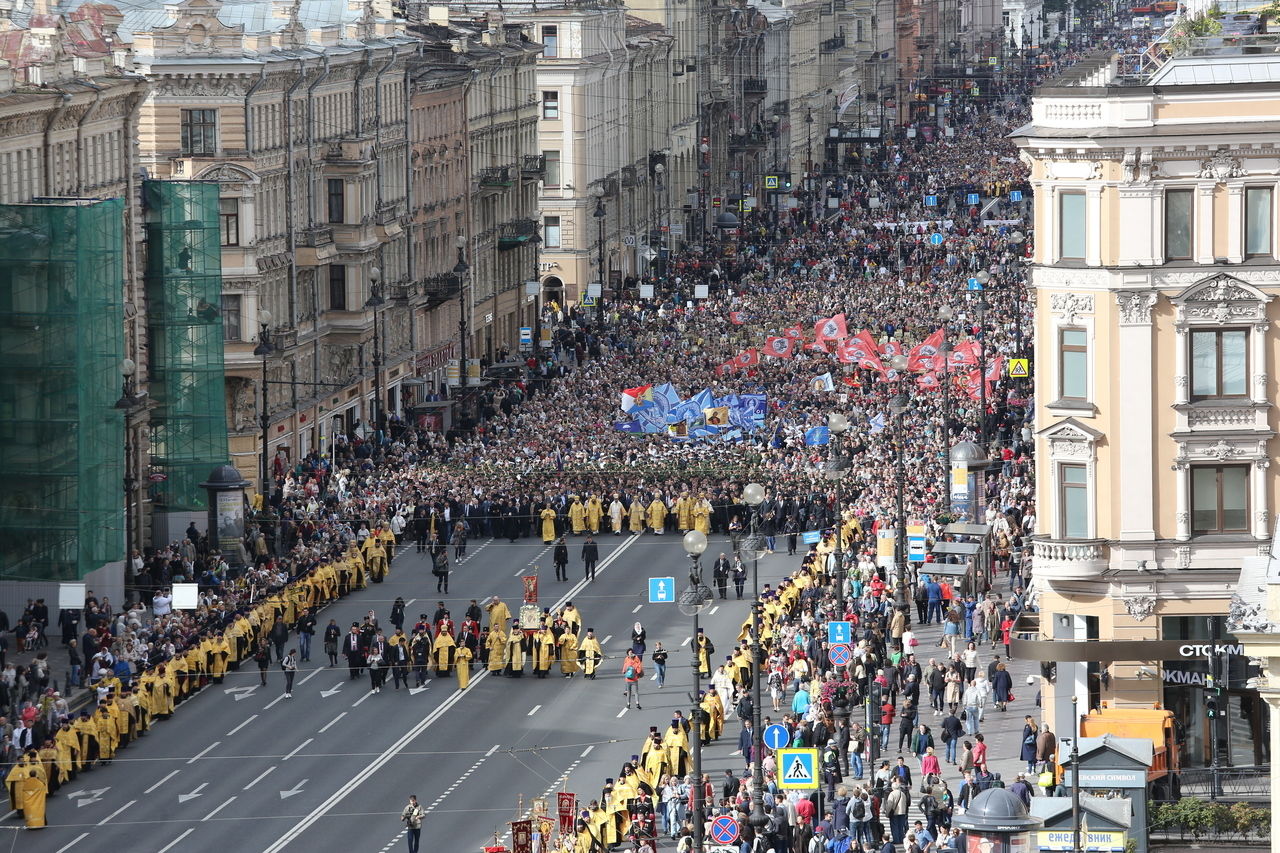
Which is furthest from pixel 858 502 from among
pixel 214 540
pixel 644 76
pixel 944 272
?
pixel 644 76

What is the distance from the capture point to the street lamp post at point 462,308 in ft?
332

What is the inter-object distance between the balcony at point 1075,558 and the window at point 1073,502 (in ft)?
0.92

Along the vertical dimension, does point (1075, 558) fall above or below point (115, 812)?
above

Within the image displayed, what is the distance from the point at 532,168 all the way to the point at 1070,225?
72105 millimetres

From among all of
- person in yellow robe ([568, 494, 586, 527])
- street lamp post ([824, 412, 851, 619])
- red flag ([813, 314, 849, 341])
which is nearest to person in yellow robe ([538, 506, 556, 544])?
person in yellow robe ([568, 494, 586, 527])

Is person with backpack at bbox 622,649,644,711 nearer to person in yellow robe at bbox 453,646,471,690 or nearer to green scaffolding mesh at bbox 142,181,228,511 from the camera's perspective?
person in yellow robe at bbox 453,646,471,690

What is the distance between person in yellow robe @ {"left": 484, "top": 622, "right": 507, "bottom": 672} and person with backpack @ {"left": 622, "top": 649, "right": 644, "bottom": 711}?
9.91 feet

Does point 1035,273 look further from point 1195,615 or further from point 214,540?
point 214,540

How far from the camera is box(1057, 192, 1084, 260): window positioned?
5353 centimetres

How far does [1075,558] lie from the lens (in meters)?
53.6

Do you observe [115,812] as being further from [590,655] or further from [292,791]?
[590,655]

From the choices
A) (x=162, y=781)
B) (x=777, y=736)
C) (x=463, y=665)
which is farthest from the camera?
(x=463, y=665)

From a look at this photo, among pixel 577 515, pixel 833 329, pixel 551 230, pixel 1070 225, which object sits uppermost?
pixel 1070 225

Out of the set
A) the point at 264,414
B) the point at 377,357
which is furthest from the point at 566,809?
the point at 377,357
